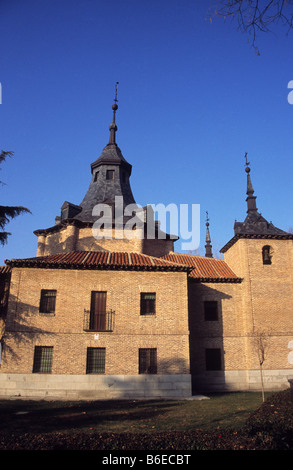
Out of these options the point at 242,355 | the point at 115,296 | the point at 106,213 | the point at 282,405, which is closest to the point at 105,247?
the point at 106,213

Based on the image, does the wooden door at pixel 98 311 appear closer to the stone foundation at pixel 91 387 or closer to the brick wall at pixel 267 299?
the stone foundation at pixel 91 387

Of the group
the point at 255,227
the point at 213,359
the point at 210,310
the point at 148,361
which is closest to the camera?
the point at 148,361

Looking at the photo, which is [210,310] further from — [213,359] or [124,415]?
[124,415]

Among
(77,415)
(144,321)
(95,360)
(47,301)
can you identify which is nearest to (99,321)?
(95,360)

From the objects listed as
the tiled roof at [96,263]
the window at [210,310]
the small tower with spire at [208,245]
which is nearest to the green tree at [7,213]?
the tiled roof at [96,263]

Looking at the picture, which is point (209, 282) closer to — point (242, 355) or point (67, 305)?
point (242, 355)

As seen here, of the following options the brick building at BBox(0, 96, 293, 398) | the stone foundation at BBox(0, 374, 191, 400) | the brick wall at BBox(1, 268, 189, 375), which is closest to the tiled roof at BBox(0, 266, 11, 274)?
the brick building at BBox(0, 96, 293, 398)

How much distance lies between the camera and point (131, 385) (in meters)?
16.5

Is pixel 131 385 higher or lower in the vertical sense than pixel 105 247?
lower

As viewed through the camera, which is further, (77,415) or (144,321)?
(144,321)

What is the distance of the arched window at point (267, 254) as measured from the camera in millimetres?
22198

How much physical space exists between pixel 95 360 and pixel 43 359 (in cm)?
261

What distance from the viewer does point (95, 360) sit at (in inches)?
668
